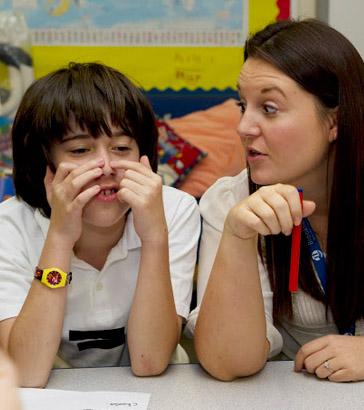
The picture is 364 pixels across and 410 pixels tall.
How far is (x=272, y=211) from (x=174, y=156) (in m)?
1.65

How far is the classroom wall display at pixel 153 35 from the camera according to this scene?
8.60 feet

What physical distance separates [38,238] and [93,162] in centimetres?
24

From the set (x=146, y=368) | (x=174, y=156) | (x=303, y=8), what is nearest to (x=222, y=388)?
(x=146, y=368)

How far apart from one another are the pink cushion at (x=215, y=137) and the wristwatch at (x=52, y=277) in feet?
5.20

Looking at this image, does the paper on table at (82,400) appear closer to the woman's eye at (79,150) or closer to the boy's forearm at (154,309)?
the boy's forearm at (154,309)

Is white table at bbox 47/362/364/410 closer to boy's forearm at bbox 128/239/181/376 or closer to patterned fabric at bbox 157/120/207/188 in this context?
boy's forearm at bbox 128/239/181/376

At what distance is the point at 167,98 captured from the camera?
106 inches

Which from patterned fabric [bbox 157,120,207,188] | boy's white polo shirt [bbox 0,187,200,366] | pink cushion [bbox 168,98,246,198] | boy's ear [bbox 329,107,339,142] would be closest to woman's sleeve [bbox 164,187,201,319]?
boy's white polo shirt [bbox 0,187,200,366]

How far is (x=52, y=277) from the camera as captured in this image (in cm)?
109

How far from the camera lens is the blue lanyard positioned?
4.09 ft

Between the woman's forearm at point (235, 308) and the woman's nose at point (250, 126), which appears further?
the woman's nose at point (250, 126)

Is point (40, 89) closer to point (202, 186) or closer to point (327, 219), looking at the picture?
point (327, 219)

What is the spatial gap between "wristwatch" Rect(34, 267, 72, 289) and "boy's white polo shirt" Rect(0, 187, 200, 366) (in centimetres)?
9

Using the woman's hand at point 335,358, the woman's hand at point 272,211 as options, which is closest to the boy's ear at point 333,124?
the woman's hand at point 272,211
